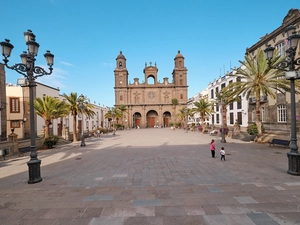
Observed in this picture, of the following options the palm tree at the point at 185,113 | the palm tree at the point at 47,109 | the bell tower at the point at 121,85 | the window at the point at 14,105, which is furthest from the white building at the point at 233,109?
the window at the point at 14,105

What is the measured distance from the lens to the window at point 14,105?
2346cm

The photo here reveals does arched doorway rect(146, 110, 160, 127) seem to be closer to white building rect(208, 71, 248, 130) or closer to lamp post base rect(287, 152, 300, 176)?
white building rect(208, 71, 248, 130)

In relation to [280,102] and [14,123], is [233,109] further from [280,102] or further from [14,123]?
[14,123]

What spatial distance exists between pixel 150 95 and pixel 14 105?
135ft

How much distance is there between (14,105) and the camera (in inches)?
934

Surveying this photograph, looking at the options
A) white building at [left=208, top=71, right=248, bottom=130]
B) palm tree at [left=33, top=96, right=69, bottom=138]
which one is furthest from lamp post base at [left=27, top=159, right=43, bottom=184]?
white building at [left=208, top=71, right=248, bottom=130]

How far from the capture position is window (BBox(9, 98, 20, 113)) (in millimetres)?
23459

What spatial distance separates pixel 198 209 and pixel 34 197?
499 centimetres

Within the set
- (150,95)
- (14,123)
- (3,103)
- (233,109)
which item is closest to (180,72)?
(150,95)

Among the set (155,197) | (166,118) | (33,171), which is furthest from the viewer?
(166,118)

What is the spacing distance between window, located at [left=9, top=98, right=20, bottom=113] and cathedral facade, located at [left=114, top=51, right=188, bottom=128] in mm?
33985

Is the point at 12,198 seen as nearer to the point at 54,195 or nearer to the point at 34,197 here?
the point at 34,197

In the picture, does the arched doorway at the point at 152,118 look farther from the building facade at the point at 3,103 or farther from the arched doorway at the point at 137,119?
the building facade at the point at 3,103

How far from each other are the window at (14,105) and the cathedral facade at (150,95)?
3398cm
